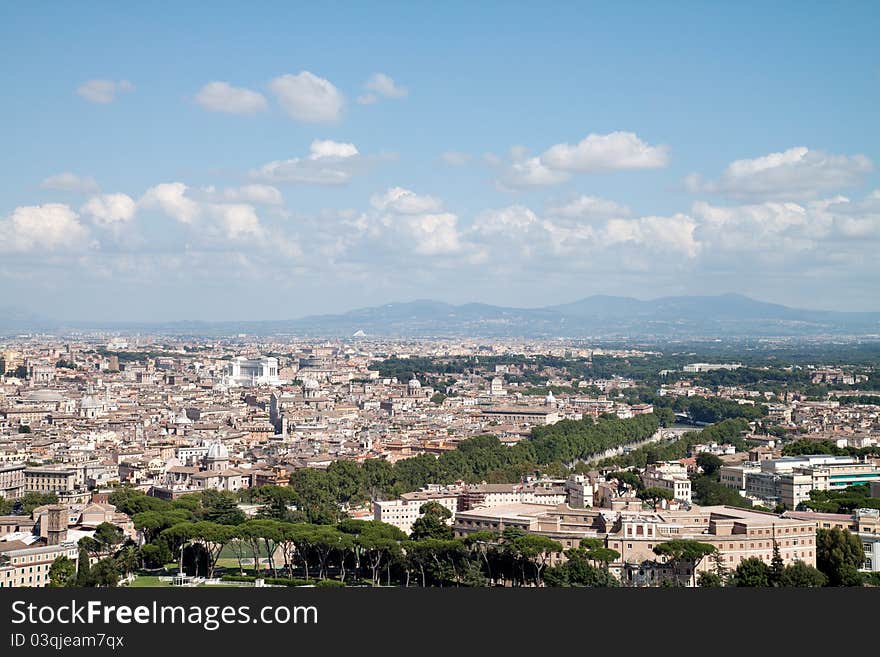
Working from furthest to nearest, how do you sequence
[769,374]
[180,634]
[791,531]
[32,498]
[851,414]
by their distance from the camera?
[769,374], [851,414], [32,498], [791,531], [180,634]

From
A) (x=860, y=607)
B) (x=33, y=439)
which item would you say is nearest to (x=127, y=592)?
(x=860, y=607)

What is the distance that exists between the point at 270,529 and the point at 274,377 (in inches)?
2516

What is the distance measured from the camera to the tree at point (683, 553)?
21.5 meters

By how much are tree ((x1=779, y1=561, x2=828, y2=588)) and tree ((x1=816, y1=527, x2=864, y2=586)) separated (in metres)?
0.74

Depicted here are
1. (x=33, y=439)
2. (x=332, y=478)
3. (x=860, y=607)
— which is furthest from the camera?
(x=33, y=439)

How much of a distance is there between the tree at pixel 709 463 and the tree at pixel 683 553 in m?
15.9

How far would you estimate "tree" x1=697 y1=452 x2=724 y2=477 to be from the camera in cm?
3747

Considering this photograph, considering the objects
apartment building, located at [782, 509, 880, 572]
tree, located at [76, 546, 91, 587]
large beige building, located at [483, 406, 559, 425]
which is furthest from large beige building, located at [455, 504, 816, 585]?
large beige building, located at [483, 406, 559, 425]

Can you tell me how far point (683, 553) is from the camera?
21453 millimetres

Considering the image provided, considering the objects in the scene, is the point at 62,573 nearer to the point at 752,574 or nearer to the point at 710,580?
the point at 710,580

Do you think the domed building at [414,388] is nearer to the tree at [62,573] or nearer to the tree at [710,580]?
the tree at [62,573]

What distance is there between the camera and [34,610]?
13070mm

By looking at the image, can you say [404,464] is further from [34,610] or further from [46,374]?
[46,374]

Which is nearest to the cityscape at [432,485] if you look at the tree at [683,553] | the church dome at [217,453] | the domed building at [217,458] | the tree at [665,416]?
the tree at [683,553]
